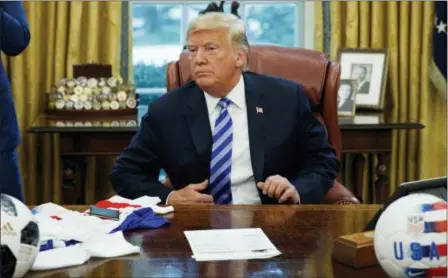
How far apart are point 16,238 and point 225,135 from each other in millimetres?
1474

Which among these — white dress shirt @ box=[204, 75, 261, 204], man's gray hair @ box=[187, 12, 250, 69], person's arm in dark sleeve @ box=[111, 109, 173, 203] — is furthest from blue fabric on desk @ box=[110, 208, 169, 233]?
man's gray hair @ box=[187, 12, 250, 69]

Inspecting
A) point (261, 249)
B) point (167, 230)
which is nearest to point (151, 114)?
point (167, 230)

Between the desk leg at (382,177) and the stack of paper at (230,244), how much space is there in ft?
7.11

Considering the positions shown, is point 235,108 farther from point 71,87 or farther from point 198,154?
point 71,87

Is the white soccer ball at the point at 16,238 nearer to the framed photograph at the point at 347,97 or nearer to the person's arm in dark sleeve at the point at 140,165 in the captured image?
the person's arm in dark sleeve at the point at 140,165

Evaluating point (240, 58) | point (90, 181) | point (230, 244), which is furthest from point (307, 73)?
point (90, 181)

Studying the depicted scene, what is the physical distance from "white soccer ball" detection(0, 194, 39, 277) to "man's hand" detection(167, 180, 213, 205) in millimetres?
975

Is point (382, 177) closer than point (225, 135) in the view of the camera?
No

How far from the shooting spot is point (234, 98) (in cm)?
293

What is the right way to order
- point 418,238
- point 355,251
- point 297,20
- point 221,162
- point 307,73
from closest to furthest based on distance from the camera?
point 418,238 → point 355,251 → point 221,162 → point 307,73 → point 297,20

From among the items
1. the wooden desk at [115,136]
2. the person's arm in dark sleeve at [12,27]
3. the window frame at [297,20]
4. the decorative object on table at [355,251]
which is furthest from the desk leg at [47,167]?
the decorative object on table at [355,251]

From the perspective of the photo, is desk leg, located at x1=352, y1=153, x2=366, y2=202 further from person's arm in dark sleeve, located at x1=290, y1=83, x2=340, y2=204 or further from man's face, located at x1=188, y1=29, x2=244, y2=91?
man's face, located at x1=188, y1=29, x2=244, y2=91

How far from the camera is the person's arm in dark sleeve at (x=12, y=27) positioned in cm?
304

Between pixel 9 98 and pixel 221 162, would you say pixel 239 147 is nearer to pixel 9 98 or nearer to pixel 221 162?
pixel 221 162
